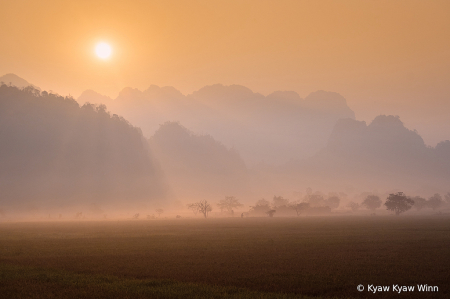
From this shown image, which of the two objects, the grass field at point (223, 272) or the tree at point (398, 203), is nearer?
the grass field at point (223, 272)

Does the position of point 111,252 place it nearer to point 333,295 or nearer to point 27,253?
point 27,253

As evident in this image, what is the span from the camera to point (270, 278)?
26016mm

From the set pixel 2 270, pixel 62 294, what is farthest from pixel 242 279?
pixel 2 270

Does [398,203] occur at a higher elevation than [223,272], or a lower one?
higher

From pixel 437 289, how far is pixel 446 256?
16840mm

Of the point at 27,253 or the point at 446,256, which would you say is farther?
the point at 27,253

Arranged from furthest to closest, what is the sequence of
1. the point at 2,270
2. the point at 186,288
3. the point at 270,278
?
the point at 2,270 < the point at 270,278 < the point at 186,288

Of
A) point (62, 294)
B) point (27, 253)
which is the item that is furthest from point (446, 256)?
point (27, 253)

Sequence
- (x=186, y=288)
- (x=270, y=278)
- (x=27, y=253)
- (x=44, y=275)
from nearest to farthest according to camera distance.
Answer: (x=186, y=288)
(x=270, y=278)
(x=44, y=275)
(x=27, y=253)

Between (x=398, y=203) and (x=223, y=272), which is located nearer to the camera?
(x=223, y=272)

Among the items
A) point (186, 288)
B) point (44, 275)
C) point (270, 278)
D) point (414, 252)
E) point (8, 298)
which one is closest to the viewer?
point (8, 298)

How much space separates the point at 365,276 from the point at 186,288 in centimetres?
1464

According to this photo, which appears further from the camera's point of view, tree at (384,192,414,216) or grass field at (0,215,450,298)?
tree at (384,192,414,216)

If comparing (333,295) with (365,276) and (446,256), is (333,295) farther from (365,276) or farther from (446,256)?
(446,256)
